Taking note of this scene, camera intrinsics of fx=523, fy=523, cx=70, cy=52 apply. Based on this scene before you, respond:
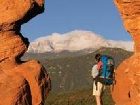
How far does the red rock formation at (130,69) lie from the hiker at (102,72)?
4.98m

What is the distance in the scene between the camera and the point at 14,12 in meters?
34.4

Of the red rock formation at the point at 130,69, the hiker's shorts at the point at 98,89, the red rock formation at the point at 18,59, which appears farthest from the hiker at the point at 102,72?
the red rock formation at the point at 130,69

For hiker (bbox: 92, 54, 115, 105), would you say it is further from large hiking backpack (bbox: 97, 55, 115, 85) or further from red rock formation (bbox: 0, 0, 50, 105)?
red rock formation (bbox: 0, 0, 50, 105)

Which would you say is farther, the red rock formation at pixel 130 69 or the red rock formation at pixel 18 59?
the red rock formation at pixel 130 69

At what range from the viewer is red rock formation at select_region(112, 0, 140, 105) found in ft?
138

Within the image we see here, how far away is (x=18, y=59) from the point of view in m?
34.8

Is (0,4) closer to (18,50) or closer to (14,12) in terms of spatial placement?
(14,12)

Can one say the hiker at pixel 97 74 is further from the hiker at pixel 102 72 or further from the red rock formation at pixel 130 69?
the red rock formation at pixel 130 69

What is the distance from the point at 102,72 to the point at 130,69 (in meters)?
7.11

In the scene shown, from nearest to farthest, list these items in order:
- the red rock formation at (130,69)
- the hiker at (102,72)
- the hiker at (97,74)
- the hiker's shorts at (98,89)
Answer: the hiker at (97,74), the hiker at (102,72), the hiker's shorts at (98,89), the red rock formation at (130,69)

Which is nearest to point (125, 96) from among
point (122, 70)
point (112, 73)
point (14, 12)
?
point (122, 70)

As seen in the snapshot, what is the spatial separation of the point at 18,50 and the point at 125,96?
12548 millimetres

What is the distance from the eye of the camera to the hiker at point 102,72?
36656 mm

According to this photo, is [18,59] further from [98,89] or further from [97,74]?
[98,89]
